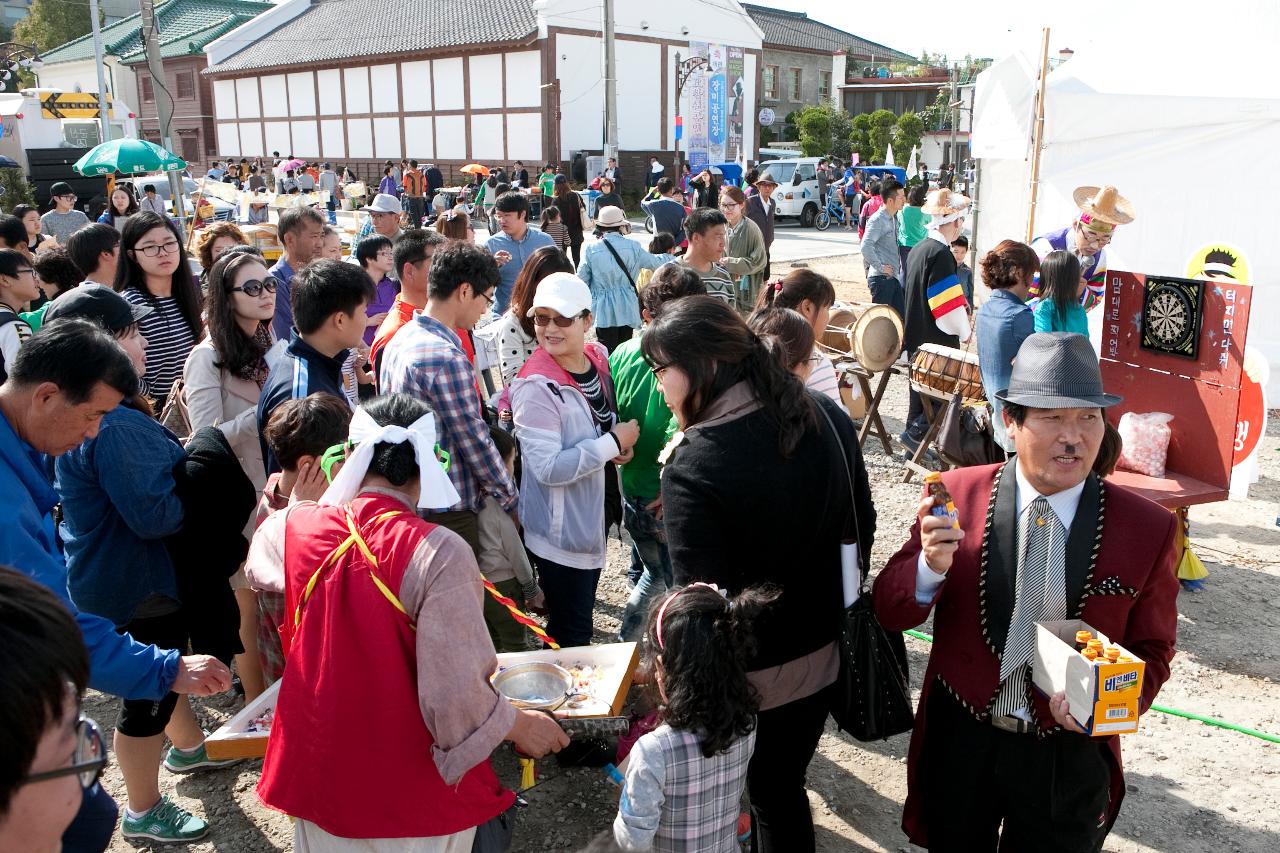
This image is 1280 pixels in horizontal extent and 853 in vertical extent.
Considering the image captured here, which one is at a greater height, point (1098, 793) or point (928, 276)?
point (928, 276)

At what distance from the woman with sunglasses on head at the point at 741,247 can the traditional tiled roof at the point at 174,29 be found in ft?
153

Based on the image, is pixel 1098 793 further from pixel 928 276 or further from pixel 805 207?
pixel 805 207

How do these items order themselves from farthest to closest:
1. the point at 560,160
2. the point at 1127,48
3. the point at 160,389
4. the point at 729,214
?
1. the point at 560,160
2. the point at 729,214
3. the point at 1127,48
4. the point at 160,389

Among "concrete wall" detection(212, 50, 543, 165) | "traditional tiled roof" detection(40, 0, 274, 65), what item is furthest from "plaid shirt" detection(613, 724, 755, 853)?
"traditional tiled roof" detection(40, 0, 274, 65)

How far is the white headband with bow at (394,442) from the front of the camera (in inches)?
84.1

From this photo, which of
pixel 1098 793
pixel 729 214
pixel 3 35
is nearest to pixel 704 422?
pixel 1098 793

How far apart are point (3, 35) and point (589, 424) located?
8072 centimetres

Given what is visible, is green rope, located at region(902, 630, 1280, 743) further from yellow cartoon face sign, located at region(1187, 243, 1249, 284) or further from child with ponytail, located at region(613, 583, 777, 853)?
yellow cartoon face sign, located at region(1187, 243, 1249, 284)

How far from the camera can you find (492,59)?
33688mm

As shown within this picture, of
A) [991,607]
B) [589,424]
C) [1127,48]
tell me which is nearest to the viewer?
[991,607]

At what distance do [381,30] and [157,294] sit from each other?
38.1m

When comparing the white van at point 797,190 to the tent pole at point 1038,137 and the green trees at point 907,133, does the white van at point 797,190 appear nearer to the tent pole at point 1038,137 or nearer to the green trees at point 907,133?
the green trees at point 907,133

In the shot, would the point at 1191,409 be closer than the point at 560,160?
Yes

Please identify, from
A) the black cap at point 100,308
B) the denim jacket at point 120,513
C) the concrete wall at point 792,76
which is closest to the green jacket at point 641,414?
the denim jacket at point 120,513
